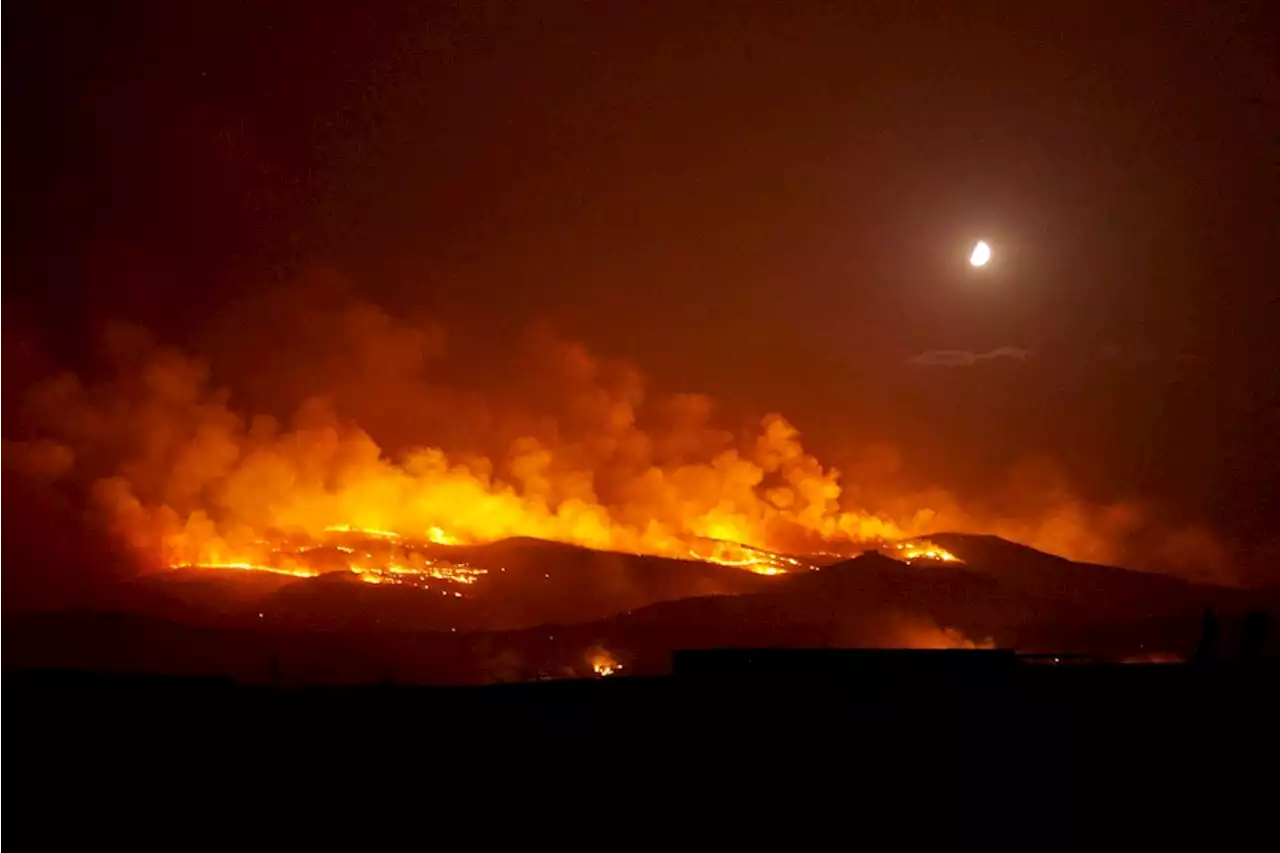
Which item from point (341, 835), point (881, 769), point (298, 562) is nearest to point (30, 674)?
point (341, 835)

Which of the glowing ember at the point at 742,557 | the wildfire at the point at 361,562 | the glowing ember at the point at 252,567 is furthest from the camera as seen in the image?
the glowing ember at the point at 742,557

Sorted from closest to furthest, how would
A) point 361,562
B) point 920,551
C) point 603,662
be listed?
point 603,662, point 361,562, point 920,551

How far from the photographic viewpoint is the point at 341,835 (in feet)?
43.2

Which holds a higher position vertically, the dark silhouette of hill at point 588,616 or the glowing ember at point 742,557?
the glowing ember at point 742,557

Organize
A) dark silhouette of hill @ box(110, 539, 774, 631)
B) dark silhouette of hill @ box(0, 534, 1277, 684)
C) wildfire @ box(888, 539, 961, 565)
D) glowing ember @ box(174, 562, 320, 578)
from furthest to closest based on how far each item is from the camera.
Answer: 1. wildfire @ box(888, 539, 961, 565)
2. glowing ember @ box(174, 562, 320, 578)
3. dark silhouette of hill @ box(110, 539, 774, 631)
4. dark silhouette of hill @ box(0, 534, 1277, 684)

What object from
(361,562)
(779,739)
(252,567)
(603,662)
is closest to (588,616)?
(361,562)

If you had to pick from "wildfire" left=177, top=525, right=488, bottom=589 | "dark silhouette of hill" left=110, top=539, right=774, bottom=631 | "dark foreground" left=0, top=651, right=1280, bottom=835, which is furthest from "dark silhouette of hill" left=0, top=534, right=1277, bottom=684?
"dark foreground" left=0, top=651, right=1280, bottom=835

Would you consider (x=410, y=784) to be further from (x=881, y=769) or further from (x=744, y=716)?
(x=881, y=769)

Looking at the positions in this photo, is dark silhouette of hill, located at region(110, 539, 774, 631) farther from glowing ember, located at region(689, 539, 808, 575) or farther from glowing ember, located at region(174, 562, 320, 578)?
glowing ember, located at region(689, 539, 808, 575)

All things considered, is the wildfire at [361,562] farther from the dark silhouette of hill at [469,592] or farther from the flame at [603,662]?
the flame at [603,662]

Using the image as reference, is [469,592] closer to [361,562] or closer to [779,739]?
[361,562]

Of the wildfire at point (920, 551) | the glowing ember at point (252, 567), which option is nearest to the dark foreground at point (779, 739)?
the glowing ember at point (252, 567)

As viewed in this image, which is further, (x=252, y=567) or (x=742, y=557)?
(x=742, y=557)

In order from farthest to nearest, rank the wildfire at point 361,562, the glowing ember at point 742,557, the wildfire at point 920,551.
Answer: the wildfire at point 920,551 < the glowing ember at point 742,557 < the wildfire at point 361,562
